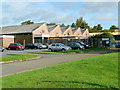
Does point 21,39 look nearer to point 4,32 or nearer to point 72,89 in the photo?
point 4,32

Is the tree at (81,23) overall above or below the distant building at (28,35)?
above

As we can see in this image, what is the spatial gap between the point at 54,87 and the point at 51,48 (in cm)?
2191

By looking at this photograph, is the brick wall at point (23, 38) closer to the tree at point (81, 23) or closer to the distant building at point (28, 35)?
the distant building at point (28, 35)

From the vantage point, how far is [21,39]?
48.8m

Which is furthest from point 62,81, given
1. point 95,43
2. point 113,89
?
point 95,43

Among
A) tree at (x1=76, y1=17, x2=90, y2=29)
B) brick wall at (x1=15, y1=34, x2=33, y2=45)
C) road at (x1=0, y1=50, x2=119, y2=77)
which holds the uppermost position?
tree at (x1=76, y1=17, x2=90, y2=29)

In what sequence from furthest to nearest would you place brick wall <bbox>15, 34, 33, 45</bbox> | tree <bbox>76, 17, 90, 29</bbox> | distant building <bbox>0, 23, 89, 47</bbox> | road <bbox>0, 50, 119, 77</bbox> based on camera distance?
tree <bbox>76, 17, 90, 29</bbox> → brick wall <bbox>15, 34, 33, 45</bbox> → distant building <bbox>0, 23, 89, 47</bbox> → road <bbox>0, 50, 119, 77</bbox>

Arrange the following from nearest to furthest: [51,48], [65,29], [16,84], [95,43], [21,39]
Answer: [16,84] → [51,48] → [95,43] → [21,39] → [65,29]

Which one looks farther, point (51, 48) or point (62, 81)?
point (51, 48)

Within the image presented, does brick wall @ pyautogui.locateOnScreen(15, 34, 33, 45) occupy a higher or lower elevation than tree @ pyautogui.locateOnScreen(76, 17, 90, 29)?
lower

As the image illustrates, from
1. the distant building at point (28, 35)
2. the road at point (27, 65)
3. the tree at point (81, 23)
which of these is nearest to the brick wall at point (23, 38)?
the distant building at point (28, 35)

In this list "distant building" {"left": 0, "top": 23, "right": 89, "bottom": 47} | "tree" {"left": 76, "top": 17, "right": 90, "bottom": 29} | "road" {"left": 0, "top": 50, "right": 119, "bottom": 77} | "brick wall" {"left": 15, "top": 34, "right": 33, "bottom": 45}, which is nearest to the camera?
"road" {"left": 0, "top": 50, "right": 119, "bottom": 77}

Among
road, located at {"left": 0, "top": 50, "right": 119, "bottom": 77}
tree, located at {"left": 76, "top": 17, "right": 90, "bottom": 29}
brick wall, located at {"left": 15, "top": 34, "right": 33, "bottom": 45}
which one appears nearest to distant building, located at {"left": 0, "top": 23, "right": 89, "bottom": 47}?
brick wall, located at {"left": 15, "top": 34, "right": 33, "bottom": 45}

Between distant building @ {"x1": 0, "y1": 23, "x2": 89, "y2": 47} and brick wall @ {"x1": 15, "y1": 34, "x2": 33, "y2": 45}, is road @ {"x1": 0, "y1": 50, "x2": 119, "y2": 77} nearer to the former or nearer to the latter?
distant building @ {"x1": 0, "y1": 23, "x2": 89, "y2": 47}
